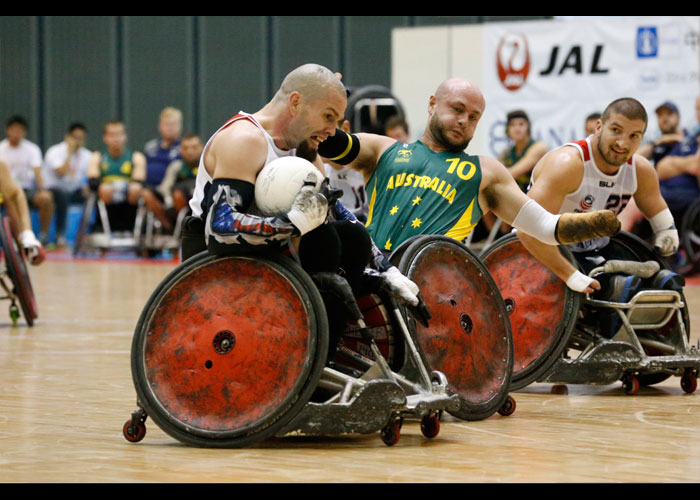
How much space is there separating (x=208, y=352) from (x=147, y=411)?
0.95 feet

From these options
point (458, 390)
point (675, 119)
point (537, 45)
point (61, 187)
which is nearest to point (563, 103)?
point (537, 45)

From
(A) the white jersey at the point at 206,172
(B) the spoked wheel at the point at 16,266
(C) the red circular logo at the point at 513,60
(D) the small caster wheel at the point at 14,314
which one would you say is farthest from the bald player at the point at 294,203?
(C) the red circular logo at the point at 513,60

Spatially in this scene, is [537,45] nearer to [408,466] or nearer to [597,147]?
[597,147]

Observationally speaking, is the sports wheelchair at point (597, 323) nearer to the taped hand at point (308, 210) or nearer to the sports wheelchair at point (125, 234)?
the taped hand at point (308, 210)

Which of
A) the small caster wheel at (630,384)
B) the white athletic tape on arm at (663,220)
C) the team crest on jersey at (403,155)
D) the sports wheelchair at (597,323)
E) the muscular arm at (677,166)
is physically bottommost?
the small caster wheel at (630,384)

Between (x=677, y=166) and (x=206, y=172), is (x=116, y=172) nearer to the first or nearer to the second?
(x=677, y=166)

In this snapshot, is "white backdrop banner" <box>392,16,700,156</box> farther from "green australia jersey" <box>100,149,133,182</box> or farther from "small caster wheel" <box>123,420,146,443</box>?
"small caster wheel" <box>123,420,146,443</box>

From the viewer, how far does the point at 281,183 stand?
160 inches

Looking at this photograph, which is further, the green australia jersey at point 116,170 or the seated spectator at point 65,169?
the seated spectator at point 65,169

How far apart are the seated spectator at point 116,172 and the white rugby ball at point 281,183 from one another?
1257 centimetres

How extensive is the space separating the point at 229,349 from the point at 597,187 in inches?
102

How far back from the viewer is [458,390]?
472 cm

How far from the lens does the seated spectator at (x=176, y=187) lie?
15703mm
